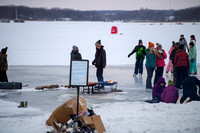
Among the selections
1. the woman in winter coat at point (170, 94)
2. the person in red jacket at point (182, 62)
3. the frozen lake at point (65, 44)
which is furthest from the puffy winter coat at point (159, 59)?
the frozen lake at point (65, 44)

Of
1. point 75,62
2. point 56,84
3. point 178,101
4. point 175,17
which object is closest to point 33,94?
point 56,84

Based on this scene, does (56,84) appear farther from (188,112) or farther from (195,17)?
(195,17)

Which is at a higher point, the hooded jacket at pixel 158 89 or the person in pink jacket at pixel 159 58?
the person in pink jacket at pixel 159 58

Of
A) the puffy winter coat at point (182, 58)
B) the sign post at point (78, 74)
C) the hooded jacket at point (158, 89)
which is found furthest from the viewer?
the puffy winter coat at point (182, 58)

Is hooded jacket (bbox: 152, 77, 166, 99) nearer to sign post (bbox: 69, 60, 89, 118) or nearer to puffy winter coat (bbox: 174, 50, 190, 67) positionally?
puffy winter coat (bbox: 174, 50, 190, 67)

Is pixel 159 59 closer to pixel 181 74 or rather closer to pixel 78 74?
pixel 181 74

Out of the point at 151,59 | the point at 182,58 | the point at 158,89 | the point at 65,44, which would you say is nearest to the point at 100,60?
the point at 151,59

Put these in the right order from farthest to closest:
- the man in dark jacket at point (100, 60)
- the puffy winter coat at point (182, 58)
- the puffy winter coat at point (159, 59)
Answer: the man in dark jacket at point (100, 60) → the puffy winter coat at point (159, 59) → the puffy winter coat at point (182, 58)

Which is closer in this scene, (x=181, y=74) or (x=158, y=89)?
(x=158, y=89)

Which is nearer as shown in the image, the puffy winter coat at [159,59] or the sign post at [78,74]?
the sign post at [78,74]

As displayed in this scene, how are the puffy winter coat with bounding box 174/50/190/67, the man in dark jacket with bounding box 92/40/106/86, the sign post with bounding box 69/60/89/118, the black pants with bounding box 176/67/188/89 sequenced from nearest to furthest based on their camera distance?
the sign post with bounding box 69/60/89/118 → the puffy winter coat with bounding box 174/50/190/67 → the black pants with bounding box 176/67/188/89 → the man in dark jacket with bounding box 92/40/106/86

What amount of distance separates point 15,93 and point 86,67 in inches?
168

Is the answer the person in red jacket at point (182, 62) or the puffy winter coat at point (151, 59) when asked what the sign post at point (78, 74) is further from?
the person in red jacket at point (182, 62)

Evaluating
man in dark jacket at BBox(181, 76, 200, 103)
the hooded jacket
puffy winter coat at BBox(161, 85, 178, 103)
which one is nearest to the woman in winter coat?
puffy winter coat at BBox(161, 85, 178, 103)
